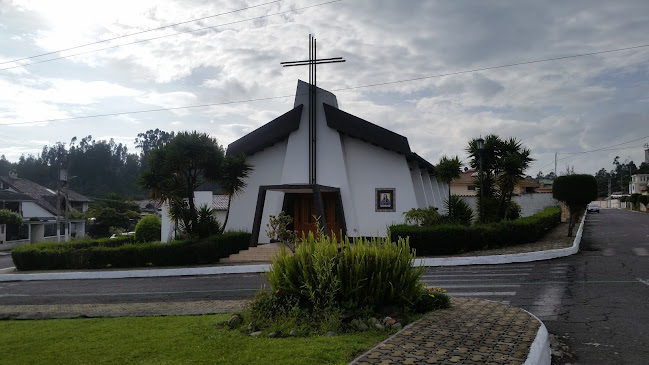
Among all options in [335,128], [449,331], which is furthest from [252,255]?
[449,331]

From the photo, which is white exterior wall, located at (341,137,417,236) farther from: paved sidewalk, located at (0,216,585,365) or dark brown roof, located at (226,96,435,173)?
paved sidewalk, located at (0,216,585,365)

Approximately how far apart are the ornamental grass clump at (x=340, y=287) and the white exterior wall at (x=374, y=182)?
16.0 meters

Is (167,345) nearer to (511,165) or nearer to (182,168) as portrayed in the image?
(182,168)

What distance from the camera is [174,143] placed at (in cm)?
2098

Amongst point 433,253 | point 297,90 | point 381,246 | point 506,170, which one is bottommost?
point 433,253

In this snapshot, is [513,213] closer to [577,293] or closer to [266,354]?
[577,293]

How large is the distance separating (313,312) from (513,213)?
2597cm

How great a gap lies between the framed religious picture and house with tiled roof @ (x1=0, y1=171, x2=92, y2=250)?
31.3 meters

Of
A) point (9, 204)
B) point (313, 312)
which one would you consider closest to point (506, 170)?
point (313, 312)

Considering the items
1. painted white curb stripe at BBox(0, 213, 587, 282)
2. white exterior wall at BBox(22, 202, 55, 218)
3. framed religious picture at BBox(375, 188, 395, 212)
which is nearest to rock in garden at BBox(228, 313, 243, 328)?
painted white curb stripe at BBox(0, 213, 587, 282)

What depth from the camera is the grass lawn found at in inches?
230

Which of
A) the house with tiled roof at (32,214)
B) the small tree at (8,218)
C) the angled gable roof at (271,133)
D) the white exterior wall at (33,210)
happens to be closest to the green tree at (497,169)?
the angled gable roof at (271,133)

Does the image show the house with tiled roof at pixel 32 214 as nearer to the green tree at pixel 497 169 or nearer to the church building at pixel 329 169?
the church building at pixel 329 169

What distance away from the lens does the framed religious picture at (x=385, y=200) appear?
81.0ft
